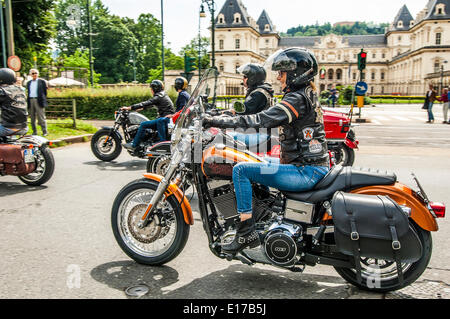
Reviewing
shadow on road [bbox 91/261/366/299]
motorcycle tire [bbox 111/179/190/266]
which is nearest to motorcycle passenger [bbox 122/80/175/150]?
Answer: motorcycle tire [bbox 111/179/190/266]

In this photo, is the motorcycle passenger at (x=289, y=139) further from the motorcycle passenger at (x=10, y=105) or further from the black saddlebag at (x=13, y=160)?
the motorcycle passenger at (x=10, y=105)

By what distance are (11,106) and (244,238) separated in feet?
17.9

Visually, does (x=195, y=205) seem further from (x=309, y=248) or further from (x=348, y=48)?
(x=348, y=48)

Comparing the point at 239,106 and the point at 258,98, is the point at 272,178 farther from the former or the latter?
the point at 258,98

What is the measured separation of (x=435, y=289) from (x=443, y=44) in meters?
104

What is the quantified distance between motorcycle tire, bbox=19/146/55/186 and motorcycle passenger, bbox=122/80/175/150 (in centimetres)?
202

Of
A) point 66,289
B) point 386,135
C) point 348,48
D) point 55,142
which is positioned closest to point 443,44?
point 348,48

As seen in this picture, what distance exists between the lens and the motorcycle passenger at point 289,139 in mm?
3432

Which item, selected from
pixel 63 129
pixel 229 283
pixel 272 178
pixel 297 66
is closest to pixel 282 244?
pixel 272 178

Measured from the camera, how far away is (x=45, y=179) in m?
7.30

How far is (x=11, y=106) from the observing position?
23.6ft

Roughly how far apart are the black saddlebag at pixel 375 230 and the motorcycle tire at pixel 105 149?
296 inches
